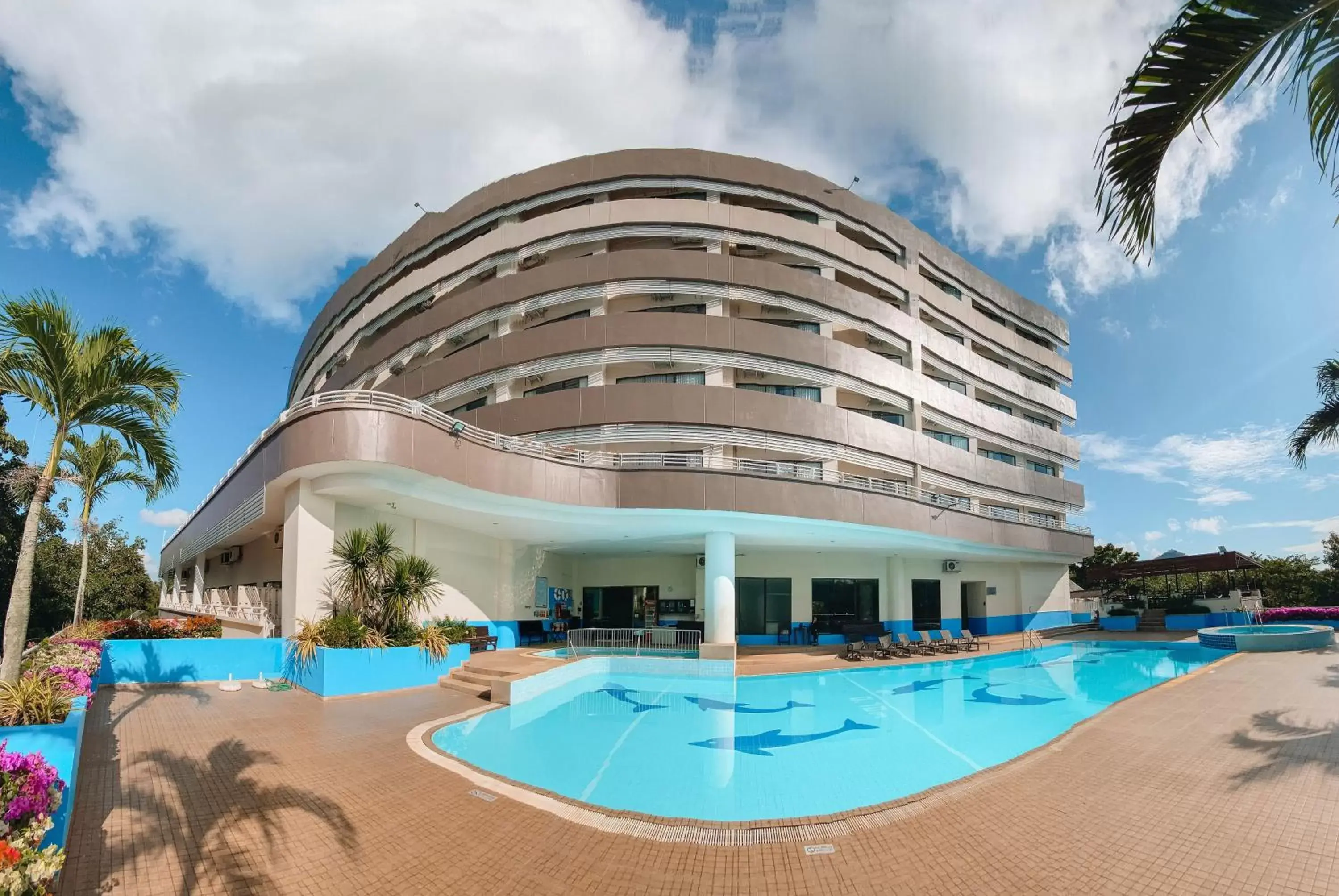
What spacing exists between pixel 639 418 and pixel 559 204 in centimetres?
1088

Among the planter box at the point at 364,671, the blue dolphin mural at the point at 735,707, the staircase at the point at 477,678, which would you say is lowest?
the blue dolphin mural at the point at 735,707

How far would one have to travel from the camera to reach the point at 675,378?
2300 centimetres

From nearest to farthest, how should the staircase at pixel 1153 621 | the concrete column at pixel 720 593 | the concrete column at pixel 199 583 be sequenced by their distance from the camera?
the concrete column at pixel 720 593
the concrete column at pixel 199 583
the staircase at pixel 1153 621

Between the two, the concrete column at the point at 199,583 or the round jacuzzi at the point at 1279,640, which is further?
the concrete column at the point at 199,583

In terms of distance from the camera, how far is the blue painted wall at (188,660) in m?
13.6

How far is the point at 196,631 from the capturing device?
15.5 m

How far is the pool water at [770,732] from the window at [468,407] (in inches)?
502

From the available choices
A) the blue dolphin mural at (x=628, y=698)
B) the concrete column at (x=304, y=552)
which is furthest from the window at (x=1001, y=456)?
the concrete column at (x=304, y=552)

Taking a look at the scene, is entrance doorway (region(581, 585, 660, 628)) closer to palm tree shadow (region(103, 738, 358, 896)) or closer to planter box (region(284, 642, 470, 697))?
planter box (region(284, 642, 470, 697))

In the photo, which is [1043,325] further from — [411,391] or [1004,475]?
[411,391]

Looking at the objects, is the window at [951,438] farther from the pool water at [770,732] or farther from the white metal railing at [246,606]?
the white metal railing at [246,606]

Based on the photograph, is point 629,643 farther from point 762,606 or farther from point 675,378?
point 675,378

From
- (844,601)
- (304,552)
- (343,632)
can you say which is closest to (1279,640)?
(844,601)

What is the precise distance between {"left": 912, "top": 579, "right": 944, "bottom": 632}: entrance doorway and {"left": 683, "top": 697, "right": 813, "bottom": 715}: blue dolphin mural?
16.7 m
